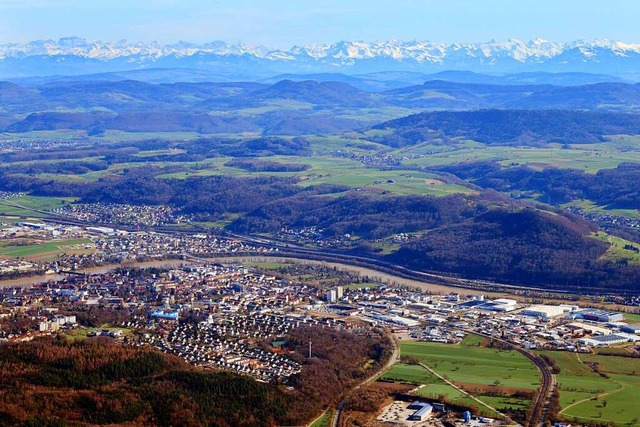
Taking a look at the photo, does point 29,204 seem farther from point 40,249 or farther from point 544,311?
point 544,311

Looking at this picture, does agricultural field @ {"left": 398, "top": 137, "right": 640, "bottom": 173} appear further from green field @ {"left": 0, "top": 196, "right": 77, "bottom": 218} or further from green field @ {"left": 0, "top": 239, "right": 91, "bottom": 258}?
green field @ {"left": 0, "top": 239, "right": 91, "bottom": 258}

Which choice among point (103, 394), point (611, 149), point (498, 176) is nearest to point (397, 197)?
point (498, 176)

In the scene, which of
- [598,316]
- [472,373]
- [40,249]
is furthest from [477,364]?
[40,249]

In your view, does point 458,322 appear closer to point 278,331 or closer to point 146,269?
point 278,331

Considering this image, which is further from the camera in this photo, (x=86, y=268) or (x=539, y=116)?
(x=539, y=116)

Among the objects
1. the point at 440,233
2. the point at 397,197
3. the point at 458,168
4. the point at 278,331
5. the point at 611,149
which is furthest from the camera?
the point at 611,149

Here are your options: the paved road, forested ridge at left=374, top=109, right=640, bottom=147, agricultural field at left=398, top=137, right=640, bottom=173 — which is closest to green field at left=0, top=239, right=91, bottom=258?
the paved road
